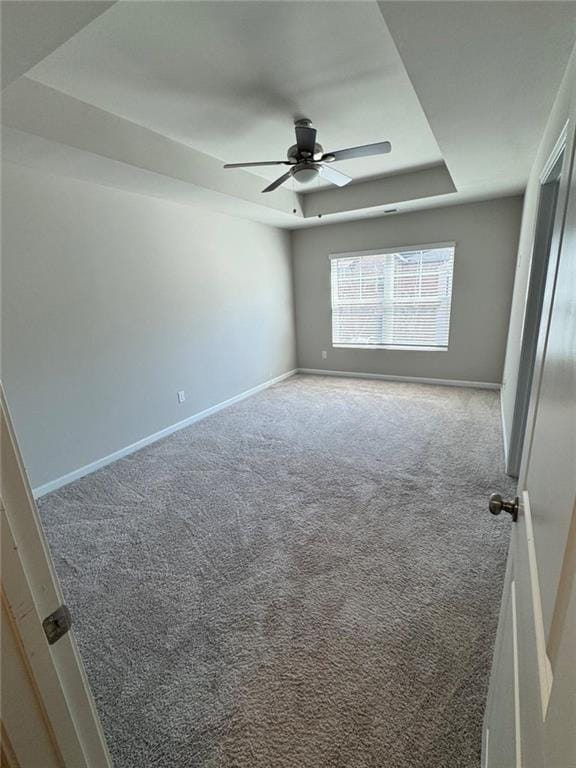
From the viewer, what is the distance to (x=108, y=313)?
3088 mm

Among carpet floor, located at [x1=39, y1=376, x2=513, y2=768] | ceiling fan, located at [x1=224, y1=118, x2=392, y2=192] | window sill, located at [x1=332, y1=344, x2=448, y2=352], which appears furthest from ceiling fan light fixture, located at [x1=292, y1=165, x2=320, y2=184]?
window sill, located at [x1=332, y1=344, x2=448, y2=352]

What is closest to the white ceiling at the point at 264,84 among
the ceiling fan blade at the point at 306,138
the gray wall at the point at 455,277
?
the ceiling fan blade at the point at 306,138

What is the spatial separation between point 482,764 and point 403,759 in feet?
0.75

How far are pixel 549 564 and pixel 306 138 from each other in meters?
2.74

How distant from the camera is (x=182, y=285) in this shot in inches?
147

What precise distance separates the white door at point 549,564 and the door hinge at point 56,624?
70cm

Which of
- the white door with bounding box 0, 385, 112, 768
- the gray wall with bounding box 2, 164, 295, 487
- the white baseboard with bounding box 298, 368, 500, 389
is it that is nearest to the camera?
the white door with bounding box 0, 385, 112, 768

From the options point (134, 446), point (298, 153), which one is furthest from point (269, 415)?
point (298, 153)

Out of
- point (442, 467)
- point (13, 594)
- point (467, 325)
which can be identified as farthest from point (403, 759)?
point (467, 325)

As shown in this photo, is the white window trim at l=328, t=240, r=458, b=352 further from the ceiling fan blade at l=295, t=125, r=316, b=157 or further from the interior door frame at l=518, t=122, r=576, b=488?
the interior door frame at l=518, t=122, r=576, b=488

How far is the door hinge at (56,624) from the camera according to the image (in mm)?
580

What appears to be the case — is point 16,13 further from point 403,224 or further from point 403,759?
point 403,224

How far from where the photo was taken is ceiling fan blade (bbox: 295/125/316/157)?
2.32 metres

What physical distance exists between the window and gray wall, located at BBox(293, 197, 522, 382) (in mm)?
112
